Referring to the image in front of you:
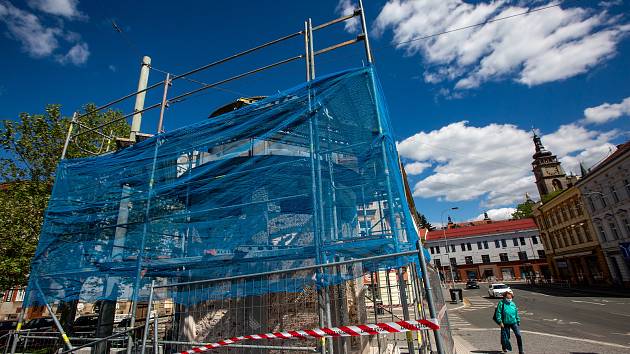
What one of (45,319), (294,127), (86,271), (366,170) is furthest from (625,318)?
(45,319)

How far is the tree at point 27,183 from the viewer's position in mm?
10891

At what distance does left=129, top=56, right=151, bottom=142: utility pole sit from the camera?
839 centimetres

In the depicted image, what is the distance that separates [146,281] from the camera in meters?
5.59

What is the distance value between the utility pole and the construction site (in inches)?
55.7

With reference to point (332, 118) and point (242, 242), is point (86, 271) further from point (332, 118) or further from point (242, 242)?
point (332, 118)

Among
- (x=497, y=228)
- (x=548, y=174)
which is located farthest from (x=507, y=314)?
(x=548, y=174)

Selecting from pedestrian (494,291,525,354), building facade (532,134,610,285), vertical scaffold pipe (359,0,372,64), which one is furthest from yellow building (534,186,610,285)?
vertical scaffold pipe (359,0,372,64)

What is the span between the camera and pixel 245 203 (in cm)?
525

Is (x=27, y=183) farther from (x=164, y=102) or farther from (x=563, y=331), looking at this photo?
(x=563, y=331)

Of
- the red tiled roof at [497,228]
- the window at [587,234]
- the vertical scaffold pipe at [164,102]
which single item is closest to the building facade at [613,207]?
the window at [587,234]

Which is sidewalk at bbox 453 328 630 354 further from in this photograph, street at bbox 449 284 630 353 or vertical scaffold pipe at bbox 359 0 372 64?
vertical scaffold pipe at bbox 359 0 372 64

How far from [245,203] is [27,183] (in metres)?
13.4

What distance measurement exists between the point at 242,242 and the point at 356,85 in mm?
3391

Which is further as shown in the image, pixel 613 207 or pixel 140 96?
pixel 613 207
